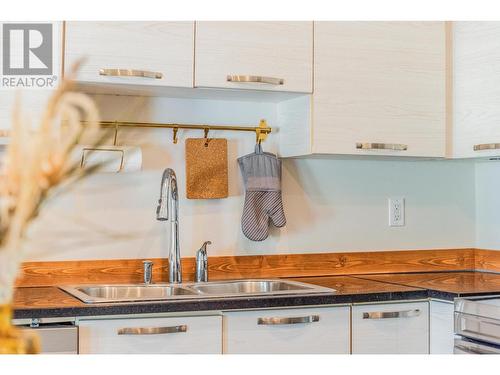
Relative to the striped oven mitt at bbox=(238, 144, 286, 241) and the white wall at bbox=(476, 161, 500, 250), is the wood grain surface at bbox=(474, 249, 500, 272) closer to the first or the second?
the white wall at bbox=(476, 161, 500, 250)

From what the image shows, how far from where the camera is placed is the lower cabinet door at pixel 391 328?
250 cm

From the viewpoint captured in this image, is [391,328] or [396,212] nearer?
[391,328]

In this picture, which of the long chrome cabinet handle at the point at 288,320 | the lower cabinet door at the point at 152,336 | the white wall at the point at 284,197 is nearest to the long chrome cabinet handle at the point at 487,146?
the white wall at the point at 284,197

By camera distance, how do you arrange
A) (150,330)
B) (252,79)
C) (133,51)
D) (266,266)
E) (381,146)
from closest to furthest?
(150,330)
(133,51)
(252,79)
(381,146)
(266,266)

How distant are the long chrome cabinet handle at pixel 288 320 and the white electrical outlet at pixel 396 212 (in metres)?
0.95

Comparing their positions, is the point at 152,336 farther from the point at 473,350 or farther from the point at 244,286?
the point at 473,350

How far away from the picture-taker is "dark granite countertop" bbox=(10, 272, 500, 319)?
2.12 meters

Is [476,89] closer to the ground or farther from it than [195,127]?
farther from it

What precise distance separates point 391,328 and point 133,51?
4.28 feet

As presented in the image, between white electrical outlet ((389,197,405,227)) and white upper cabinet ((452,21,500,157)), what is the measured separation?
375 millimetres

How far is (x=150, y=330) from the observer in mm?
2213

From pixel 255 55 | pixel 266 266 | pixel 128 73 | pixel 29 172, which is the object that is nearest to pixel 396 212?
pixel 266 266

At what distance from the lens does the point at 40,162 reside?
491 millimetres
